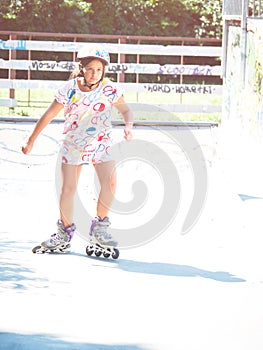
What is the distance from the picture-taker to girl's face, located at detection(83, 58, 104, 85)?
7.65 metres

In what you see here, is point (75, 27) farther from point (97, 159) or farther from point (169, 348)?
point (169, 348)

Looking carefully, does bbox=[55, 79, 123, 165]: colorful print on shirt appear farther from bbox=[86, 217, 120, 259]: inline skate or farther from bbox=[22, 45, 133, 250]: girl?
bbox=[86, 217, 120, 259]: inline skate

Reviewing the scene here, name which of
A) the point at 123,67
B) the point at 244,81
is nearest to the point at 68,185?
the point at 244,81

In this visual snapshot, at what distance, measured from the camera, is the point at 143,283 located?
6875 mm

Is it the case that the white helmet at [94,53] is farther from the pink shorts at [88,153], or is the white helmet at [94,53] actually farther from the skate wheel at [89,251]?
the skate wheel at [89,251]

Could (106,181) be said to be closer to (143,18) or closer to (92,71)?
(92,71)

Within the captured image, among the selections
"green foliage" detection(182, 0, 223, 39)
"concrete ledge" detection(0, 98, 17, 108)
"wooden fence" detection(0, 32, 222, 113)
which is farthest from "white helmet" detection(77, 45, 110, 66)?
"green foliage" detection(182, 0, 223, 39)

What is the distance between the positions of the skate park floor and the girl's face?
120 centimetres

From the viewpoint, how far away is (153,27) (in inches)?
1218

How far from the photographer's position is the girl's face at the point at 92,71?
7.65 meters

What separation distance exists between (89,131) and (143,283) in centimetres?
132

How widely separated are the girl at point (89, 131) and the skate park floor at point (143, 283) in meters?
0.25

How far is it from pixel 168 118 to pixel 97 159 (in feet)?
40.3

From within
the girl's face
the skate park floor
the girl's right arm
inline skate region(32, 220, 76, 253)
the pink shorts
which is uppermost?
the girl's face
